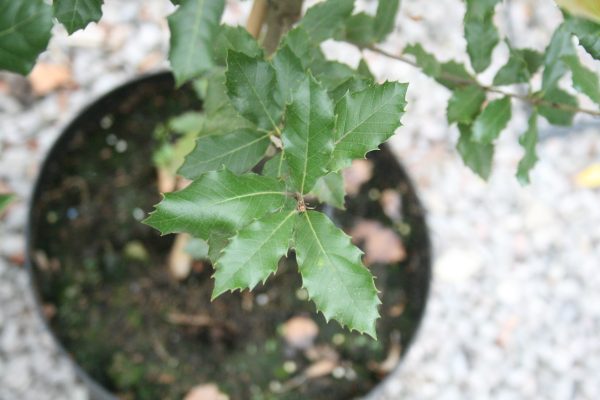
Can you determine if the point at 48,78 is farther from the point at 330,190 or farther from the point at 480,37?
the point at 480,37

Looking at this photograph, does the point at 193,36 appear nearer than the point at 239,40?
Yes

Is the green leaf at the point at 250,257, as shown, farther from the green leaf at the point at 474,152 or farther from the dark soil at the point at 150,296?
the dark soil at the point at 150,296

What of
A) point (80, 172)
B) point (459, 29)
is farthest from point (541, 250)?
point (80, 172)

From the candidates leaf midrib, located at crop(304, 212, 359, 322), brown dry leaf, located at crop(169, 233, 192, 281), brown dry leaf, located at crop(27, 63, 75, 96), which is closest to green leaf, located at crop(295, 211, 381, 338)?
leaf midrib, located at crop(304, 212, 359, 322)

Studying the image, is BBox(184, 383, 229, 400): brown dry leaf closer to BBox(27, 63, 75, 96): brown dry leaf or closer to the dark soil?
the dark soil

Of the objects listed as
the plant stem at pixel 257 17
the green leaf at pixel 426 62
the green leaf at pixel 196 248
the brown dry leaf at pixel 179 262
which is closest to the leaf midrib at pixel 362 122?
the green leaf at pixel 426 62

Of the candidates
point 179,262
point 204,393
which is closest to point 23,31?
point 179,262
